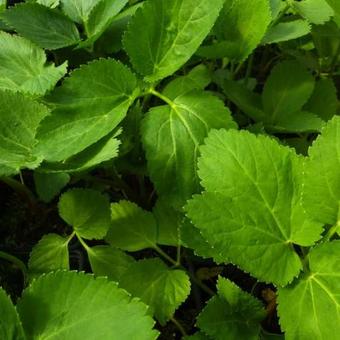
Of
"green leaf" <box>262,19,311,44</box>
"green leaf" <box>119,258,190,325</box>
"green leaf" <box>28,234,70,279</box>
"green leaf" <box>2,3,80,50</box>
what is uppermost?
"green leaf" <box>262,19,311,44</box>

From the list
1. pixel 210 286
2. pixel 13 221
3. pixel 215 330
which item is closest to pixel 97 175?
pixel 13 221

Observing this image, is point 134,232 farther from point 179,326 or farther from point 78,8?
point 78,8

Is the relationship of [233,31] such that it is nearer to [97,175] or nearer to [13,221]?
[97,175]

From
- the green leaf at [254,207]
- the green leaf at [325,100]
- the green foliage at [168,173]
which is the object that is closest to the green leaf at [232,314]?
the green foliage at [168,173]

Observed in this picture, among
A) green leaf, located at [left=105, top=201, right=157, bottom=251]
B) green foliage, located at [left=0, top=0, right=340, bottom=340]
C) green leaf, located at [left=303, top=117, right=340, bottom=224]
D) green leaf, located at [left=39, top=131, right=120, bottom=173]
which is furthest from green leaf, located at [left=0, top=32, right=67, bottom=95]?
green leaf, located at [left=303, top=117, right=340, bottom=224]

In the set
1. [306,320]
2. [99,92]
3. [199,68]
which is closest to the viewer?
[306,320]

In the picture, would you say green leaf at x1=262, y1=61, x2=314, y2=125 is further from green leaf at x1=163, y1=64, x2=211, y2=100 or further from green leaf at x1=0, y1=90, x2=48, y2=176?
green leaf at x1=0, y1=90, x2=48, y2=176

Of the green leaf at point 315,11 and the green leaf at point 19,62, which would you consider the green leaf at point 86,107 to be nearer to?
the green leaf at point 19,62

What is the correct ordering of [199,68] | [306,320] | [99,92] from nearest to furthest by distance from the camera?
[306,320] < [99,92] < [199,68]
